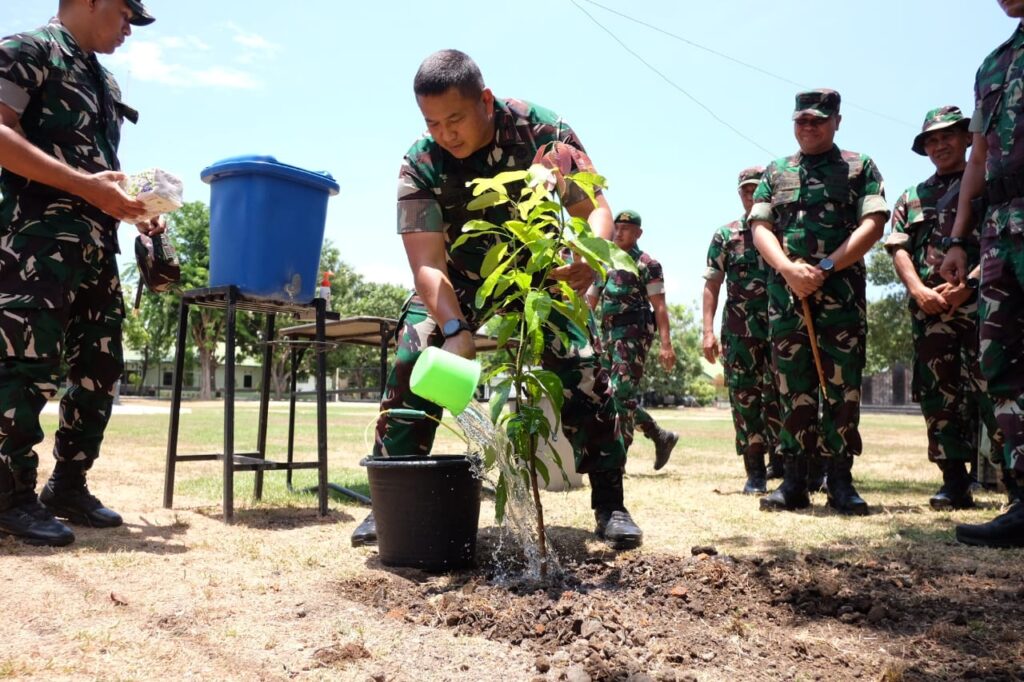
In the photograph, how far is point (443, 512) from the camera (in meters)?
3.13

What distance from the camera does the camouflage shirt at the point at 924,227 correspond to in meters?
5.24

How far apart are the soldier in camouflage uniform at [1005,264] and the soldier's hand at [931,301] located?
1196 mm

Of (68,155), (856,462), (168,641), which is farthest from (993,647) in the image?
(856,462)

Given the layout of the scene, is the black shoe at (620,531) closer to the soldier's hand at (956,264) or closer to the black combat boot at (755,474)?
the soldier's hand at (956,264)

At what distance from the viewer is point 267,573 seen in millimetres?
3143

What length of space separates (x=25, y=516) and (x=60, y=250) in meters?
1.19

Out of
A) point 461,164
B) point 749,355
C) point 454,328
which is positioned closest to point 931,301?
point 749,355

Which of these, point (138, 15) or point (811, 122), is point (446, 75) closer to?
point (138, 15)

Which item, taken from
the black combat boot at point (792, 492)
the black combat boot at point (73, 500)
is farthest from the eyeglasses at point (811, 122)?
the black combat boot at point (73, 500)

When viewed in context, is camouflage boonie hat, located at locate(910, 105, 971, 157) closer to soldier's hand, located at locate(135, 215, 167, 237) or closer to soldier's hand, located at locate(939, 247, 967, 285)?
soldier's hand, located at locate(939, 247, 967, 285)

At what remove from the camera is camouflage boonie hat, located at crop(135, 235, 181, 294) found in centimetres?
434

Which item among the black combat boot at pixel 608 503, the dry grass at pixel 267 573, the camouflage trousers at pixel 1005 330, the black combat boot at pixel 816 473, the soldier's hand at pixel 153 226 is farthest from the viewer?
the black combat boot at pixel 816 473

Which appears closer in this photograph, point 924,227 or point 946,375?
point 946,375

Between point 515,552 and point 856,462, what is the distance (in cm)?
678
